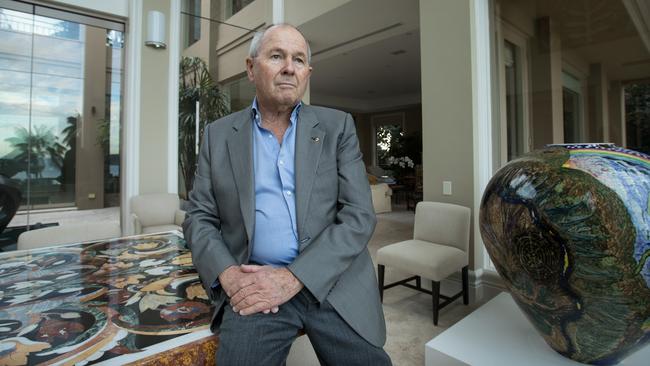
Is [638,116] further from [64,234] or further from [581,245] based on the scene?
[64,234]

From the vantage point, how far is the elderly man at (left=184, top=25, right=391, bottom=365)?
95cm

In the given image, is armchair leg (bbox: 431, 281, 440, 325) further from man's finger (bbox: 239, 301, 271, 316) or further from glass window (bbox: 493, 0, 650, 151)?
man's finger (bbox: 239, 301, 271, 316)

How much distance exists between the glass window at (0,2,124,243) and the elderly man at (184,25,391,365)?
12.4 feet

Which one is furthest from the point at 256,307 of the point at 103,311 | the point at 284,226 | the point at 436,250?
the point at 436,250

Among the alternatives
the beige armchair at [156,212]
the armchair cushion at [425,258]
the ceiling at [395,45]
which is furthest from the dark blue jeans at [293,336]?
the beige armchair at [156,212]

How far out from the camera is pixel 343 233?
1058mm

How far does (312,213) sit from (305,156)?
7.7 inches

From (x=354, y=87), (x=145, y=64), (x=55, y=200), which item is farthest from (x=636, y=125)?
(x=354, y=87)

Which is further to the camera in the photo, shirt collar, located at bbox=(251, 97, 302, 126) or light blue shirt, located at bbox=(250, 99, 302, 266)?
shirt collar, located at bbox=(251, 97, 302, 126)

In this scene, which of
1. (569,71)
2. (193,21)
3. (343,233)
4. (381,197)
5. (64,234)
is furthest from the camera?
(381,197)

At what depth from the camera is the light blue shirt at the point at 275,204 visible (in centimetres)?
109

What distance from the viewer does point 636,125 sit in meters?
2.22

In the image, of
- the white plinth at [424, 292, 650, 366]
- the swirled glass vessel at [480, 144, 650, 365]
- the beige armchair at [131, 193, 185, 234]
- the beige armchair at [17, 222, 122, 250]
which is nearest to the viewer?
the swirled glass vessel at [480, 144, 650, 365]

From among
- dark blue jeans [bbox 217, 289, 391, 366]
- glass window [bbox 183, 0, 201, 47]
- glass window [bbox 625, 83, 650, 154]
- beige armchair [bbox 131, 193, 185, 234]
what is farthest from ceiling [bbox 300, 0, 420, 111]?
dark blue jeans [bbox 217, 289, 391, 366]
